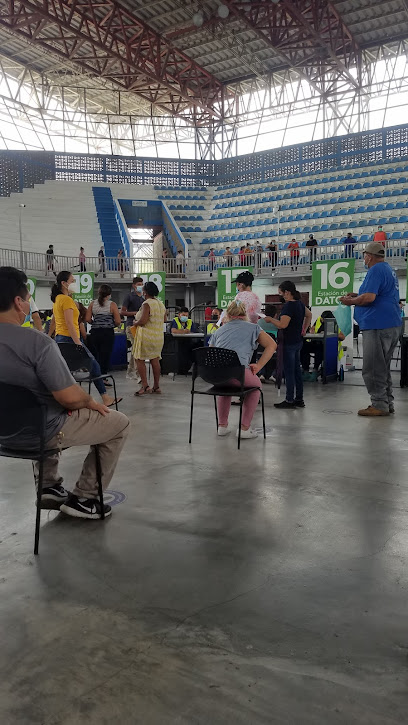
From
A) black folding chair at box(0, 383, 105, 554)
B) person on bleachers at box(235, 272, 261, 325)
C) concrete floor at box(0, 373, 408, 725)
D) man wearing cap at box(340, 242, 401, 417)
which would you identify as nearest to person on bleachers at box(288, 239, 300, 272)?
person on bleachers at box(235, 272, 261, 325)

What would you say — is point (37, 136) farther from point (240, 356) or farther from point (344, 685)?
point (344, 685)

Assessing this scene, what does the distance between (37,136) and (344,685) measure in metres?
28.2

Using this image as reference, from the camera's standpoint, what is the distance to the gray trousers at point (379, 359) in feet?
18.4

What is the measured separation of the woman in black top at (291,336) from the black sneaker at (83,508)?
3719 mm

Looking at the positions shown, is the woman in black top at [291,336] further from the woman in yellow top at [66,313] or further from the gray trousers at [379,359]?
the woman in yellow top at [66,313]

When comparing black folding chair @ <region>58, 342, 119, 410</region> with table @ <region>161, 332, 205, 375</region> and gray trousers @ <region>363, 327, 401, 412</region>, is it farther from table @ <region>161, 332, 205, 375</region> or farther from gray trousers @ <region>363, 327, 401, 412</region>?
table @ <region>161, 332, 205, 375</region>

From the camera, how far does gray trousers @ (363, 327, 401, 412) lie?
561 centimetres

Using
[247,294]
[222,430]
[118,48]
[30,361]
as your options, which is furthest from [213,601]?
[118,48]

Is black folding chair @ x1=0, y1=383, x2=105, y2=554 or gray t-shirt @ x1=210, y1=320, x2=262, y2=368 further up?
gray t-shirt @ x1=210, y1=320, x2=262, y2=368

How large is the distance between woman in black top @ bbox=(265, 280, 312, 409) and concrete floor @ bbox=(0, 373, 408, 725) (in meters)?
2.62

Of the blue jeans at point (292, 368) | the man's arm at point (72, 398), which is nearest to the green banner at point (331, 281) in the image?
the blue jeans at point (292, 368)

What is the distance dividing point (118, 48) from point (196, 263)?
962 centimetres

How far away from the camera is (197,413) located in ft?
20.1

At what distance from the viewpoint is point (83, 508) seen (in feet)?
9.55
